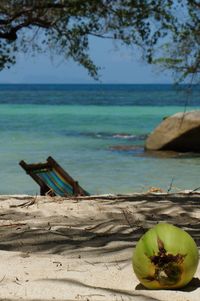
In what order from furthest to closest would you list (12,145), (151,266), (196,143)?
(12,145), (196,143), (151,266)

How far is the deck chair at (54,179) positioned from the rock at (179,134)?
9959 mm

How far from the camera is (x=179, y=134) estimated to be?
757 inches

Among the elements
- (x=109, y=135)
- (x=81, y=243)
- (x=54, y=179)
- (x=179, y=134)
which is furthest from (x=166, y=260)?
(x=109, y=135)

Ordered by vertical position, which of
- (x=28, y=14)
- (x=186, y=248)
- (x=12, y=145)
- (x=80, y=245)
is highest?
(x=28, y=14)

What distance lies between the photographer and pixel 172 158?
18.1 m

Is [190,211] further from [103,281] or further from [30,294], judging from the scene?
[30,294]

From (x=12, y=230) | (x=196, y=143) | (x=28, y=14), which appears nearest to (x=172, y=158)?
(x=196, y=143)

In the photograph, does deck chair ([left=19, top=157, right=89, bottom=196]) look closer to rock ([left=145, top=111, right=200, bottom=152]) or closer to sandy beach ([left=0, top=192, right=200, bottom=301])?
sandy beach ([left=0, top=192, right=200, bottom=301])

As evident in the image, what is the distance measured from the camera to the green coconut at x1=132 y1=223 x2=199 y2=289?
130 inches

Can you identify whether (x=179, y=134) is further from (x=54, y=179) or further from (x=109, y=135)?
(x=54, y=179)

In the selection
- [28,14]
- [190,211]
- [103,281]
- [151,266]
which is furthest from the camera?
[28,14]

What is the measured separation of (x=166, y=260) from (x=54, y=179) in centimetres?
626

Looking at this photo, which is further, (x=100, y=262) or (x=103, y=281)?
(x=100, y=262)

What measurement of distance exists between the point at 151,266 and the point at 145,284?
152 millimetres
